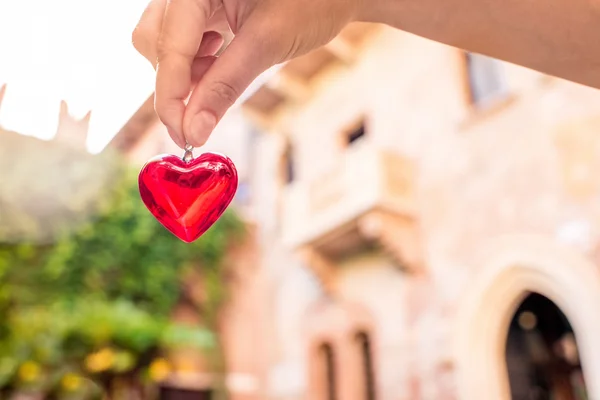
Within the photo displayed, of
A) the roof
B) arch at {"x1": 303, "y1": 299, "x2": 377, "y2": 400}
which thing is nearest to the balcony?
arch at {"x1": 303, "y1": 299, "x2": 377, "y2": 400}

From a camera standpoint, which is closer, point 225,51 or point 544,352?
point 225,51

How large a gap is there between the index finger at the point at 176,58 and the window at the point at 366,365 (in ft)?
19.8

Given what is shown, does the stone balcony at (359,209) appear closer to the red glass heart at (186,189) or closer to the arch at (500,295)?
the arch at (500,295)

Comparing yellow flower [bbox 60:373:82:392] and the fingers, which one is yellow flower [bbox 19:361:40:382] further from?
the fingers

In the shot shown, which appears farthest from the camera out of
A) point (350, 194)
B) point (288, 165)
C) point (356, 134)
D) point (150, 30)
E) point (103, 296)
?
point (288, 165)

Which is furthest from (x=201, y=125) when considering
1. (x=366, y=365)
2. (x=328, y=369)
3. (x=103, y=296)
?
(x=103, y=296)

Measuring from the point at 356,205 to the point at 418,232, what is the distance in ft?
2.41

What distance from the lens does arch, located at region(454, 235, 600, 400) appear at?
4.93 metres

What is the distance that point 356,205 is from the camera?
6.38 metres

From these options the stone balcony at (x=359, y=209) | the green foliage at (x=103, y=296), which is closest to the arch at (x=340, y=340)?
the stone balcony at (x=359, y=209)

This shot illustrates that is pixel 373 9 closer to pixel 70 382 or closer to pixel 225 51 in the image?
pixel 225 51

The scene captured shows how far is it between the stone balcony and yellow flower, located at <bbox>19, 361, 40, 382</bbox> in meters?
3.27

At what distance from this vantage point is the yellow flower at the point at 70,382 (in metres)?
6.94

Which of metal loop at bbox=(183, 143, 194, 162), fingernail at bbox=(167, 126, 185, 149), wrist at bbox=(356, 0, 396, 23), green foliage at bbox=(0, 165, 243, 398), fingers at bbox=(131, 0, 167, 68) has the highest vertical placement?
green foliage at bbox=(0, 165, 243, 398)
